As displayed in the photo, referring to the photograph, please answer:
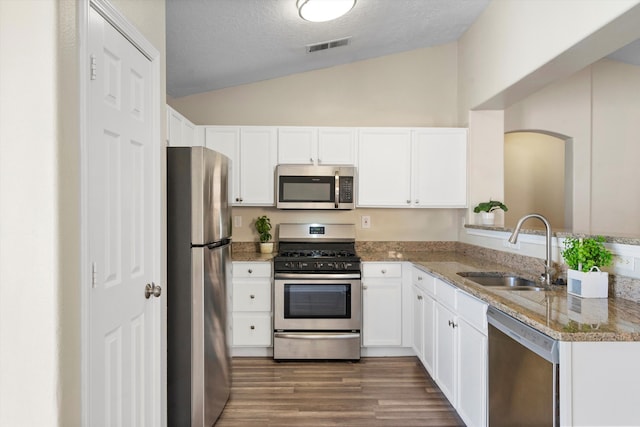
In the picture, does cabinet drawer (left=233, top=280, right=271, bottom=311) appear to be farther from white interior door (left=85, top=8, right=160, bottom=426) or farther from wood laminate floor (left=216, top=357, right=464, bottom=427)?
white interior door (left=85, top=8, right=160, bottom=426)

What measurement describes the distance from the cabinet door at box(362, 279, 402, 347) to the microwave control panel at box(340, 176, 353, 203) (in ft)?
2.60

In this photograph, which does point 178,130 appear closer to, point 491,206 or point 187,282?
point 187,282

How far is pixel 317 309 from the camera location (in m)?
3.44

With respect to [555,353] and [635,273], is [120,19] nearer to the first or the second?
[555,353]

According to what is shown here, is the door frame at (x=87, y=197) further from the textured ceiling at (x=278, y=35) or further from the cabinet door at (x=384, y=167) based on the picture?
the cabinet door at (x=384, y=167)

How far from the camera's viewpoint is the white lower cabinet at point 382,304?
3.52 metres

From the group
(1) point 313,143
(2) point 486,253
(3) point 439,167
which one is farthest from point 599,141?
(1) point 313,143

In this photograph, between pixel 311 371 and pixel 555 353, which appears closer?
pixel 555 353

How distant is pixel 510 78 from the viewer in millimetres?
2844

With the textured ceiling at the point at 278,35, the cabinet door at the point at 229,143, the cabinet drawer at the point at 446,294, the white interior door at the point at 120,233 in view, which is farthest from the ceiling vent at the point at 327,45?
the cabinet drawer at the point at 446,294

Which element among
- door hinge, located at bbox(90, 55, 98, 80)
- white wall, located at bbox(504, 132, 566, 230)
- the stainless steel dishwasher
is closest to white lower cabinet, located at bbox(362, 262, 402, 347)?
the stainless steel dishwasher

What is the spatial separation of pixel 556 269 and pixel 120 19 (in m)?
2.63

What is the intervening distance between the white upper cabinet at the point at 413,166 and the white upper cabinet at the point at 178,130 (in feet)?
5.15

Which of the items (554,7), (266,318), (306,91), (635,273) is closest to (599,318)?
(635,273)
